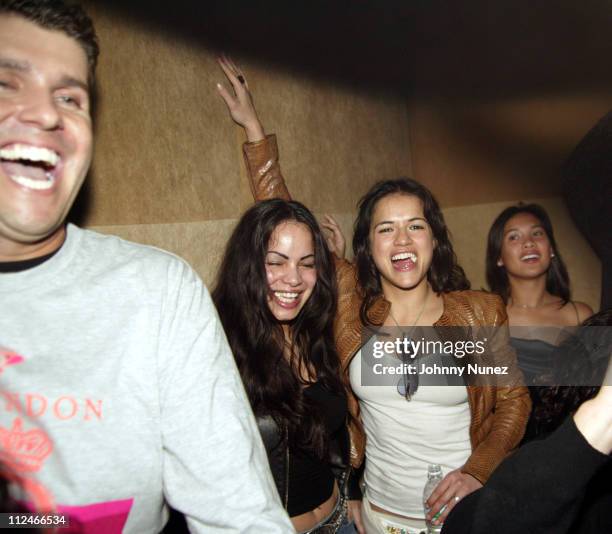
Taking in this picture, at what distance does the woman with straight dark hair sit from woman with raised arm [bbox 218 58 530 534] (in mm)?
123

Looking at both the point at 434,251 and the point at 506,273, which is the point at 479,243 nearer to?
the point at 506,273

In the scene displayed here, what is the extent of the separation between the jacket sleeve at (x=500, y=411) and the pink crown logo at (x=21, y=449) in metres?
1.42

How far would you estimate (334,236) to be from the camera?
266cm

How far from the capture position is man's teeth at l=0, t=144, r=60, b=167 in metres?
0.81

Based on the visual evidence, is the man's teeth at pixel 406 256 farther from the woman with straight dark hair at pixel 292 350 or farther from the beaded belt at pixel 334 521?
the beaded belt at pixel 334 521

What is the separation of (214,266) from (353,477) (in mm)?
1064

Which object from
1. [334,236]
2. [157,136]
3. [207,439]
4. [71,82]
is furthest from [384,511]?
[71,82]

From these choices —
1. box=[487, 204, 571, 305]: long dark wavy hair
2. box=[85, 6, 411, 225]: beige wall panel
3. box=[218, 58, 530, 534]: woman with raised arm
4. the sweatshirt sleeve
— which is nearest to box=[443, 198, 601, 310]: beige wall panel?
box=[487, 204, 571, 305]: long dark wavy hair

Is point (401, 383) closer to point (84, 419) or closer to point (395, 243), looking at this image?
point (395, 243)

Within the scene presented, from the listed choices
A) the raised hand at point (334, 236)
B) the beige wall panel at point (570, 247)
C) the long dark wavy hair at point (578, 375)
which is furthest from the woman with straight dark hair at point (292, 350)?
the beige wall panel at point (570, 247)

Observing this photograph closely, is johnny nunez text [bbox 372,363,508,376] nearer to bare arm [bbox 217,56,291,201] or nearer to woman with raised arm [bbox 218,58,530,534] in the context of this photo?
woman with raised arm [bbox 218,58,530,534]

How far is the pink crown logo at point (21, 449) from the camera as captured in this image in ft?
2.43

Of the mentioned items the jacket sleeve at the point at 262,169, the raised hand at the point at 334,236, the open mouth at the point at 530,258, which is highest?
the jacket sleeve at the point at 262,169

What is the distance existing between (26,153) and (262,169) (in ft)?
4.46
